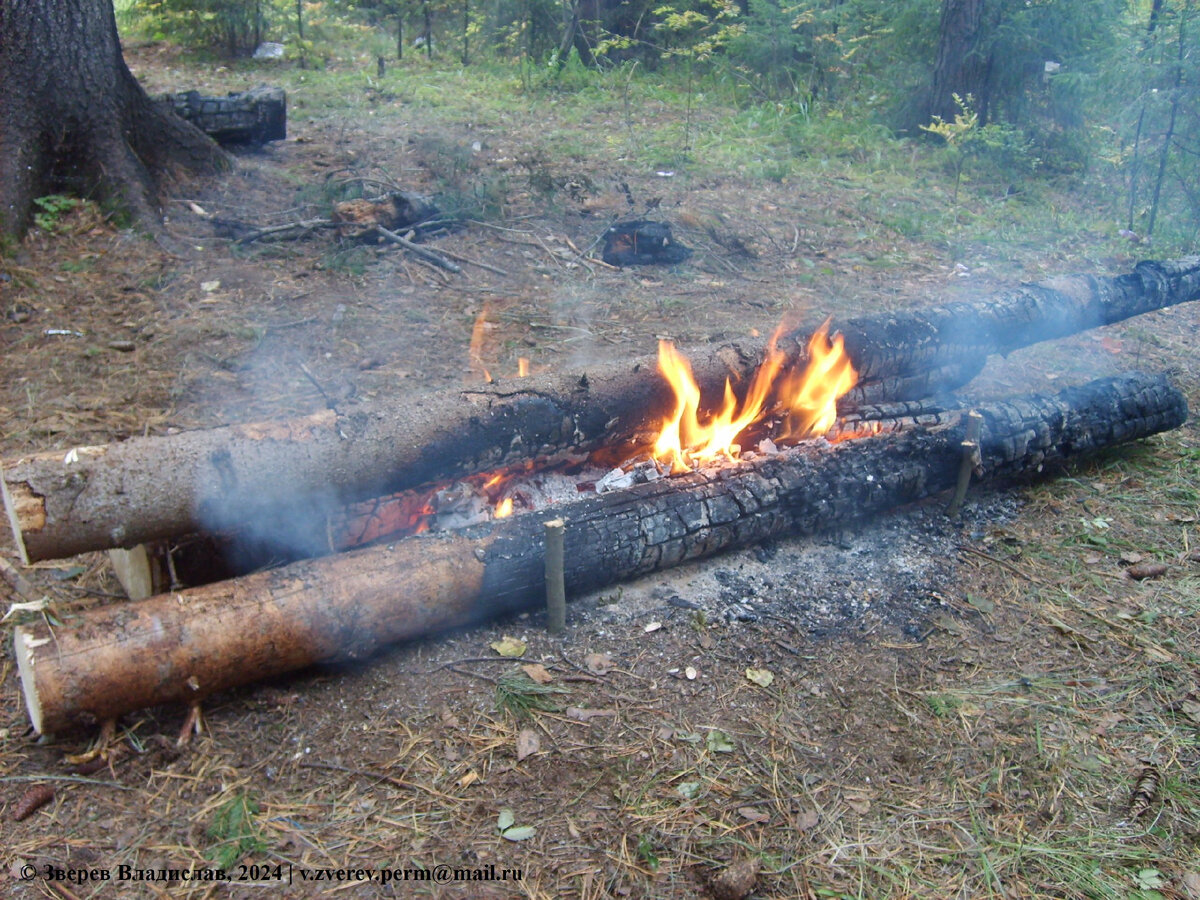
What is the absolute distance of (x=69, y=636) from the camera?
2.83 meters

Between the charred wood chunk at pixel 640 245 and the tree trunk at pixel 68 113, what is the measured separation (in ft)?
13.6

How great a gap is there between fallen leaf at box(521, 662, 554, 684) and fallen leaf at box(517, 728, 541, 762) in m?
0.26

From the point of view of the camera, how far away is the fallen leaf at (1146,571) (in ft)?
13.4

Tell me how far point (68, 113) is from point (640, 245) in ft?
16.8

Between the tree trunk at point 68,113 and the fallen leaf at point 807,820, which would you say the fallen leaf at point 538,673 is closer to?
the fallen leaf at point 807,820

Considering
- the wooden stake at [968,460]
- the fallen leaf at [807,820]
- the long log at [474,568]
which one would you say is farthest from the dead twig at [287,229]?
the fallen leaf at [807,820]

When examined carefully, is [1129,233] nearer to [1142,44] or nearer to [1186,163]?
[1186,163]

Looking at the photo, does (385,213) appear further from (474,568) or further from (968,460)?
(968,460)

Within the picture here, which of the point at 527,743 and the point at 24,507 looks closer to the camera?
the point at 24,507

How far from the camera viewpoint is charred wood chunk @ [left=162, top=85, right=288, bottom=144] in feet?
29.4

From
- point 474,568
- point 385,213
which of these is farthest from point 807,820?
point 385,213

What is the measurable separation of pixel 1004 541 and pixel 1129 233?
7.04 meters

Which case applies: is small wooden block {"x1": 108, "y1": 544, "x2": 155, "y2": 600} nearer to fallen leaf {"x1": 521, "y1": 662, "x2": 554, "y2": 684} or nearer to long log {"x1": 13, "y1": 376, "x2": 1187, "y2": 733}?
long log {"x1": 13, "y1": 376, "x2": 1187, "y2": 733}

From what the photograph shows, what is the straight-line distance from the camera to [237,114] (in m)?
9.15
